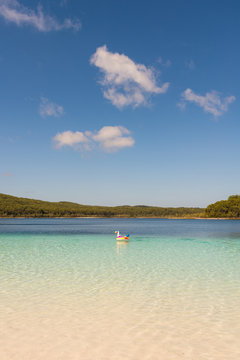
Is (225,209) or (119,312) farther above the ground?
(225,209)

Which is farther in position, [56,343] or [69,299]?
[69,299]

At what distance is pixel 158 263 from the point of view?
18.6 m

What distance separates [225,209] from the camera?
5965 inches

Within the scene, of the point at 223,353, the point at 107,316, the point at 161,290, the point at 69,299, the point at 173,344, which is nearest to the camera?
the point at 223,353

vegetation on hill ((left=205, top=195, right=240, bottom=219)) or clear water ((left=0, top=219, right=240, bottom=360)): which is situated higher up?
vegetation on hill ((left=205, top=195, right=240, bottom=219))

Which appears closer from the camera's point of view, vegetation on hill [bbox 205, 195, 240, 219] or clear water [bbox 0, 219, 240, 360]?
clear water [bbox 0, 219, 240, 360]

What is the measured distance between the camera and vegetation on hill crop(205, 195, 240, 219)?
149 m

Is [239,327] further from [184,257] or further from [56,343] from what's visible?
[184,257]

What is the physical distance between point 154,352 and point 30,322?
3.78 meters

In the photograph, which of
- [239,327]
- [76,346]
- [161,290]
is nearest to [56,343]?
[76,346]

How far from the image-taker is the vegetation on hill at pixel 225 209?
488ft

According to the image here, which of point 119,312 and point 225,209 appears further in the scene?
point 225,209

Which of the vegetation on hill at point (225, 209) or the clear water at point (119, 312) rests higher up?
the vegetation on hill at point (225, 209)

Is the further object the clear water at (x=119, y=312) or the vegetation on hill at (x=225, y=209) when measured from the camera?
the vegetation on hill at (x=225, y=209)
